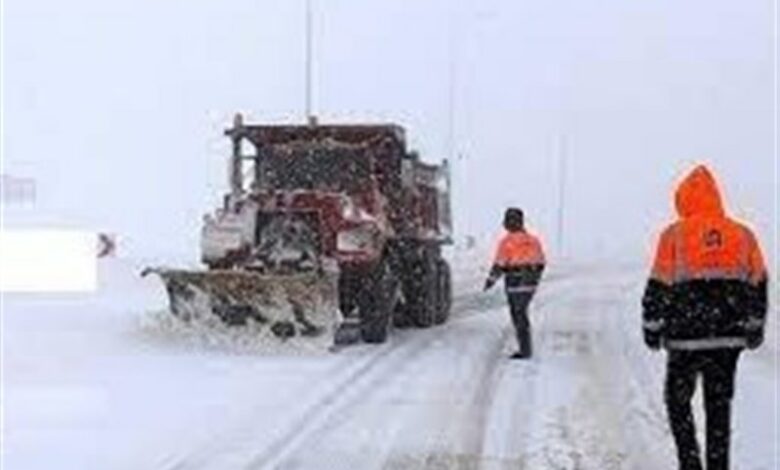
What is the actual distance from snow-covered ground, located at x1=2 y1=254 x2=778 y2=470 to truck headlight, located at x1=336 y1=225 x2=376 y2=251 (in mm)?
1125

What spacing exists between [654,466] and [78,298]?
15.5 m

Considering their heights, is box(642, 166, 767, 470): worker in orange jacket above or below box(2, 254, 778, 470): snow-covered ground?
above

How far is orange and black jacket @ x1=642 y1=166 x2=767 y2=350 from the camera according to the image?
877 centimetres

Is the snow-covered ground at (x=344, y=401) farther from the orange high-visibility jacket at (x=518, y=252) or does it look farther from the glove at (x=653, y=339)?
the glove at (x=653, y=339)

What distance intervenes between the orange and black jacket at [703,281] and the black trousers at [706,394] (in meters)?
0.08

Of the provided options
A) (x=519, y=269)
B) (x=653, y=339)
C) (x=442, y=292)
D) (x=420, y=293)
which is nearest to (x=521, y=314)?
(x=519, y=269)

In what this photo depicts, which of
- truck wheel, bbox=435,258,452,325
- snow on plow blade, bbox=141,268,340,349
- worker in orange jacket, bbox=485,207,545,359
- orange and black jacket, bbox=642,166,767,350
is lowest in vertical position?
truck wheel, bbox=435,258,452,325

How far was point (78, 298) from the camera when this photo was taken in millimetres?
24672

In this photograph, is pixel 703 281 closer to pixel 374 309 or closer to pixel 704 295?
pixel 704 295

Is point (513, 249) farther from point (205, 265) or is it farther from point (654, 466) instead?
point (654, 466)

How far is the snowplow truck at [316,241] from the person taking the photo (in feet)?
59.3

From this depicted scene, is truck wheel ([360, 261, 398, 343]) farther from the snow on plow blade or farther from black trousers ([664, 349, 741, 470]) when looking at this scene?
black trousers ([664, 349, 741, 470])

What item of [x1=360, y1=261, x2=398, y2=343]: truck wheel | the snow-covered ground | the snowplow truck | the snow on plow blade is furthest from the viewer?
[x1=360, y1=261, x2=398, y2=343]: truck wheel

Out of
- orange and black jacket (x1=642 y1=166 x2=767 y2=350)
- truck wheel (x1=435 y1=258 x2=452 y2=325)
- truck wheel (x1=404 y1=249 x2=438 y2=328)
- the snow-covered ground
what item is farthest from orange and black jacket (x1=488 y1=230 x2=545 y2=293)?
orange and black jacket (x1=642 y1=166 x2=767 y2=350)
